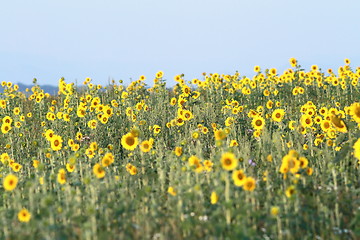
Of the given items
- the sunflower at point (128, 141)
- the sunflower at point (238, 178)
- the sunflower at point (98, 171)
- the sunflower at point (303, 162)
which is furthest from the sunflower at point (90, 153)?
the sunflower at point (303, 162)

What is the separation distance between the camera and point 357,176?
5691 millimetres

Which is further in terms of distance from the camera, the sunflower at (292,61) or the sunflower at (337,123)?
the sunflower at (292,61)

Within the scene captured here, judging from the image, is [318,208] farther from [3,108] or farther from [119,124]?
[3,108]

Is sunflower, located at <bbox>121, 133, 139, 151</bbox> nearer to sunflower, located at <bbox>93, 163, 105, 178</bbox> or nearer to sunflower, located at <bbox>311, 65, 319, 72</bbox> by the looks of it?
sunflower, located at <bbox>93, 163, 105, 178</bbox>

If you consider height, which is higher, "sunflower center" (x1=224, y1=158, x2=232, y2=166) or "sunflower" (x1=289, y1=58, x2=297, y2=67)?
"sunflower" (x1=289, y1=58, x2=297, y2=67)

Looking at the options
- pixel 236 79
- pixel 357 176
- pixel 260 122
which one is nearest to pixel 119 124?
pixel 260 122

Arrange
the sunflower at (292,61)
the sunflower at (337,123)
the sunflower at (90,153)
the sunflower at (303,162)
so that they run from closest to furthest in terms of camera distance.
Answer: the sunflower at (303,162)
the sunflower at (337,123)
the sunflower at (90,153)
the sunflower at (292,61)

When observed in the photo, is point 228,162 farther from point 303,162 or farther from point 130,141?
point 130,141

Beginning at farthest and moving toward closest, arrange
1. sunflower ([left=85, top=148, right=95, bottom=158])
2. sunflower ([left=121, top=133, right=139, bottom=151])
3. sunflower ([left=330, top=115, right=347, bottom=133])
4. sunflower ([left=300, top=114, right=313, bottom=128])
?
sunflower ([left=300, top=114, right=313, bottom=128]), sunflower ([left=85, top=148, right=95, bottom=158]), sunflower ([left=121, top=133, right=139, bottom=151]), sunflower ([left=330, top=115, right=347, bottom=133])

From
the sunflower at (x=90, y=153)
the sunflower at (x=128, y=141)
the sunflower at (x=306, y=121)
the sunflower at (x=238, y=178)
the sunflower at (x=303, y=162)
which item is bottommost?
the sunflower at (x=238, y=178)

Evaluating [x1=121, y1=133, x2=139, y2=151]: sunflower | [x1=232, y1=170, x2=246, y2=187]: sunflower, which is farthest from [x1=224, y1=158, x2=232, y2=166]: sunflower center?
[x1=121, y1=133, x2=139, y2=151]: sunflower

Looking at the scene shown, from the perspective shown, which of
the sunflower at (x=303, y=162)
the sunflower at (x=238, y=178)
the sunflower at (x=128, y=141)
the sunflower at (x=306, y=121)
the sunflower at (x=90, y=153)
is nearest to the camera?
the sunflower at (x=238, y=178)

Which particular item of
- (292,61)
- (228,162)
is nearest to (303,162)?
(228,162)

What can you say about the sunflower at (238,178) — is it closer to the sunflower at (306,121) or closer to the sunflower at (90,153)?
the sunflower at (90,153)
